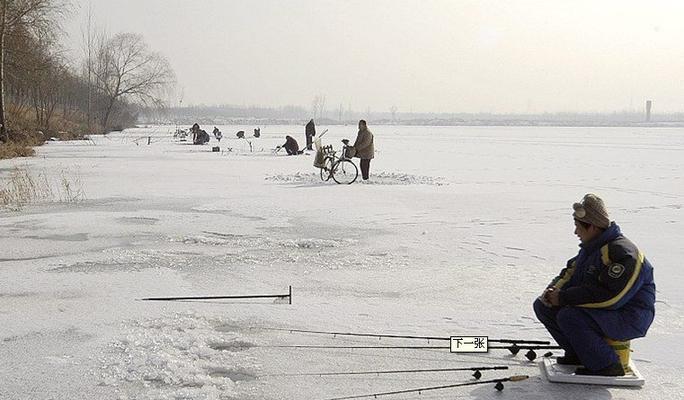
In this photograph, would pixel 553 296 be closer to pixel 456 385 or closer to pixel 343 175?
pixel 456 385

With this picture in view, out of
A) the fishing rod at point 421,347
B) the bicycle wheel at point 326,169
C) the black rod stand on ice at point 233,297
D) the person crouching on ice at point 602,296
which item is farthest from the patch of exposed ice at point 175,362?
the bicycle wheel at point 326,169

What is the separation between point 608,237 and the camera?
4125mm

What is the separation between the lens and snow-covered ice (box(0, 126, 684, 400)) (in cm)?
430

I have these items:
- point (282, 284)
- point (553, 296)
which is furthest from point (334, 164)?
point (553, 296)

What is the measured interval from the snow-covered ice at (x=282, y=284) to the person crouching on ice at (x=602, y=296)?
0.26 meters

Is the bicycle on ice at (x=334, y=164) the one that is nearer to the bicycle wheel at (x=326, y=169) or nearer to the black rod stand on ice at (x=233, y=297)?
the bicycle wheel at (x=326, y=169)

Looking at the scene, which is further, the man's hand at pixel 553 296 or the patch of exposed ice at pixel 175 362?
the man's hand at pixel 553 296

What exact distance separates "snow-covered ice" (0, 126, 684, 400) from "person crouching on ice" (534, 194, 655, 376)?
0.84 feet

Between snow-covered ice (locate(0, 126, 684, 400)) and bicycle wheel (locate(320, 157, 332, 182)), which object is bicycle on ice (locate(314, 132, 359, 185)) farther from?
snow-covered ice (locate(0, 126, 684, 400))

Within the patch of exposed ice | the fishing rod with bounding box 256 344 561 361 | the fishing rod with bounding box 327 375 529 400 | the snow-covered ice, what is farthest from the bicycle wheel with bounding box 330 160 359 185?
the fishing rod with bounding box 327 375 529 400

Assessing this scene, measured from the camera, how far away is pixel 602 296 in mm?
4059

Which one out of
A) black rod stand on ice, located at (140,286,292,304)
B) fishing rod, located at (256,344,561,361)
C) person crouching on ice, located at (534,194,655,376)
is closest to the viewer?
person crouching on ice, located at (534,194,655,376)

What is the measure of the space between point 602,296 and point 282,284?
3.52 m

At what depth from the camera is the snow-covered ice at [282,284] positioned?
430 centimetres
